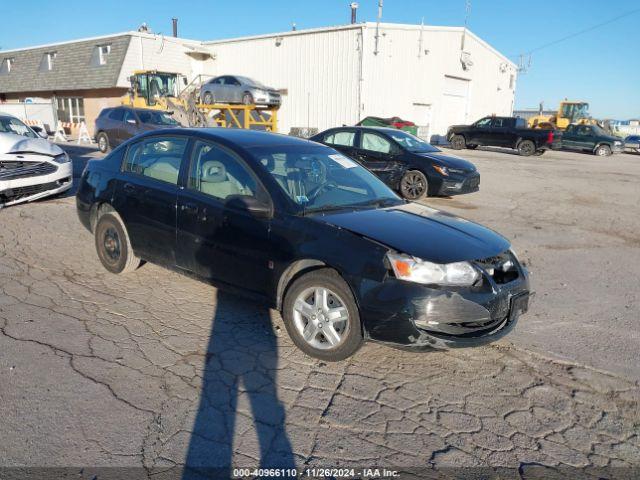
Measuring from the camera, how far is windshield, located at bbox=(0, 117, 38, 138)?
935cm

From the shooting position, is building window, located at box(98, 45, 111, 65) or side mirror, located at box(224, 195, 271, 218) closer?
side mirror, located at box(224, 195, 271, 218)

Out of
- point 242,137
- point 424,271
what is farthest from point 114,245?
point 424,271

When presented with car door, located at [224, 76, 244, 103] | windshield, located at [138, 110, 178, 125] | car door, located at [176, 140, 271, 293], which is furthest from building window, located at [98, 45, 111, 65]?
car door, located at [176, 140, 271, 293]

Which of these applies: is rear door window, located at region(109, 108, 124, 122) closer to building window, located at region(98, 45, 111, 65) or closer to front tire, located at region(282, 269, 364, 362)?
front tire, located at region(282, 269, 364, 362)

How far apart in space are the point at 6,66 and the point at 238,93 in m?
27.7

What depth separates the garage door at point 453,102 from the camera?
104 feet

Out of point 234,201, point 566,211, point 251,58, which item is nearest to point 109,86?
point 251,58

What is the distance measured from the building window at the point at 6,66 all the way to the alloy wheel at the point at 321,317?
144 feet

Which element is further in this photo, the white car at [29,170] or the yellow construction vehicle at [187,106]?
the yellow construction vehicle at [187,106]

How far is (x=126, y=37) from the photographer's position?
2995cm

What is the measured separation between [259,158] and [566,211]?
8160 mm

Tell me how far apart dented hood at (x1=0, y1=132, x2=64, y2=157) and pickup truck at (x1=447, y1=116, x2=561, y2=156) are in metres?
20.8

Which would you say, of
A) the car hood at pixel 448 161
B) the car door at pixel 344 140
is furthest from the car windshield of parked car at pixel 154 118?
the car hood at pixel 448 161

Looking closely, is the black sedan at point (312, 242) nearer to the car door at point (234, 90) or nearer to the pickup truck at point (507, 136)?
the car door at point (234, 90)
